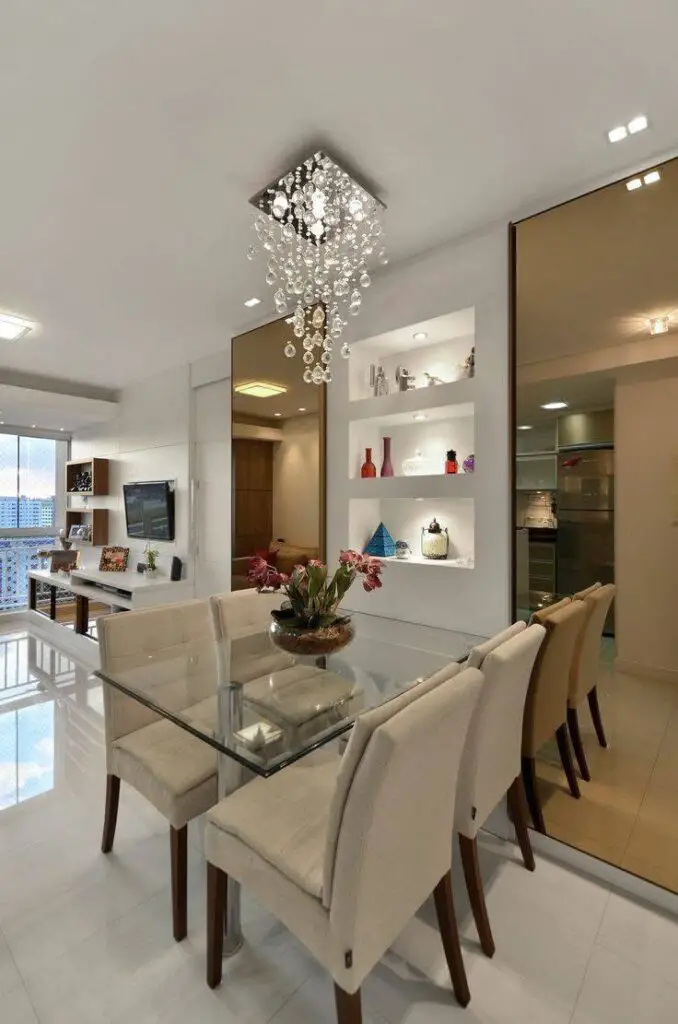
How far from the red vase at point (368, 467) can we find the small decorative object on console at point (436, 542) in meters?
0.49

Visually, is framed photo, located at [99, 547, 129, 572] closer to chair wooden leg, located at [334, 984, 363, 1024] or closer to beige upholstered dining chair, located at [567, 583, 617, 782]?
beige upholstered dining chair, located at [567, 583, 617, 782]

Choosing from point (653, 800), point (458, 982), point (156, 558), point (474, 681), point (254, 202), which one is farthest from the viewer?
point (156, 558)

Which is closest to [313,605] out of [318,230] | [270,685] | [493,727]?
[270,685]

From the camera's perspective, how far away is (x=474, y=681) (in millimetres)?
1194

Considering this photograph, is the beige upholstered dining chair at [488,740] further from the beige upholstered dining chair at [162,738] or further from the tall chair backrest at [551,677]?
the beige upholstered dining chair at [162,738]

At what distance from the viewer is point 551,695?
1886mm

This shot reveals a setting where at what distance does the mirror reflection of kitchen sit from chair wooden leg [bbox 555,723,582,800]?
0.06ft

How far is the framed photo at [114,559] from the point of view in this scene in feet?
16.8

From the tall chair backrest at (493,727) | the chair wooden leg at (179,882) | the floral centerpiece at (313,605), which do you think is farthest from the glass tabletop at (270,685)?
the chair wooden leg at (179,882)

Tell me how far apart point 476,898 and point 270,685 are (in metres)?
0.93

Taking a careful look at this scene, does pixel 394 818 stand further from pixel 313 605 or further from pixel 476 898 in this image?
pixel 313 605

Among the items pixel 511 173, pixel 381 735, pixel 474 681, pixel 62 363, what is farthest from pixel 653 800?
pixel 62 363

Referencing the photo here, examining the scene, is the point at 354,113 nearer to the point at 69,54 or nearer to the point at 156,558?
the point at 69,54

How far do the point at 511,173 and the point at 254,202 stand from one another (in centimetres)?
109
